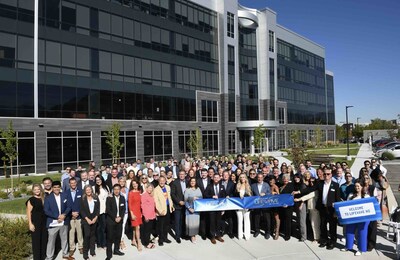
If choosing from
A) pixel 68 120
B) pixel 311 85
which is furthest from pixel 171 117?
pixel 311 85

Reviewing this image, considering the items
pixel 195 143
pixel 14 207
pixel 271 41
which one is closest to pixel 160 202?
pixel 14 207

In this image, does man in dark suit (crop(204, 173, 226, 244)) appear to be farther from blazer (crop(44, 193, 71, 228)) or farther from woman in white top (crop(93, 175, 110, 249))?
blazer (crop(44, 193, 71, 228))

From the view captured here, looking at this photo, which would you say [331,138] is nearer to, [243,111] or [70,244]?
[243,111]

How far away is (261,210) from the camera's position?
984 centimetres

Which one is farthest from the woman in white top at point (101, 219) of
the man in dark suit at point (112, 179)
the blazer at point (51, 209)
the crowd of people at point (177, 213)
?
the man in dark suit at point (112, 179)

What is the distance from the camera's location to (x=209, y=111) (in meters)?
42.6

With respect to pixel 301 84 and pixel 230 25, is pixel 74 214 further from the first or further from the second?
pixel 301 84

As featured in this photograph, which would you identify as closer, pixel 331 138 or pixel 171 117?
pixel 171 117

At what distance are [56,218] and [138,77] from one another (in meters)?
27.4

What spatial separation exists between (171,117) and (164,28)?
10.5m

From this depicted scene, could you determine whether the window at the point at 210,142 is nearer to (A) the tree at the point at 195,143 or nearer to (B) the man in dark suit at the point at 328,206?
(A) the tree at the point at 195,143

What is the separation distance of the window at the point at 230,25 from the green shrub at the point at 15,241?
4094 cm

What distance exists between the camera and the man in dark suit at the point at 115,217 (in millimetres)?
8312

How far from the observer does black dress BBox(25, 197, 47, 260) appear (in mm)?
7746
